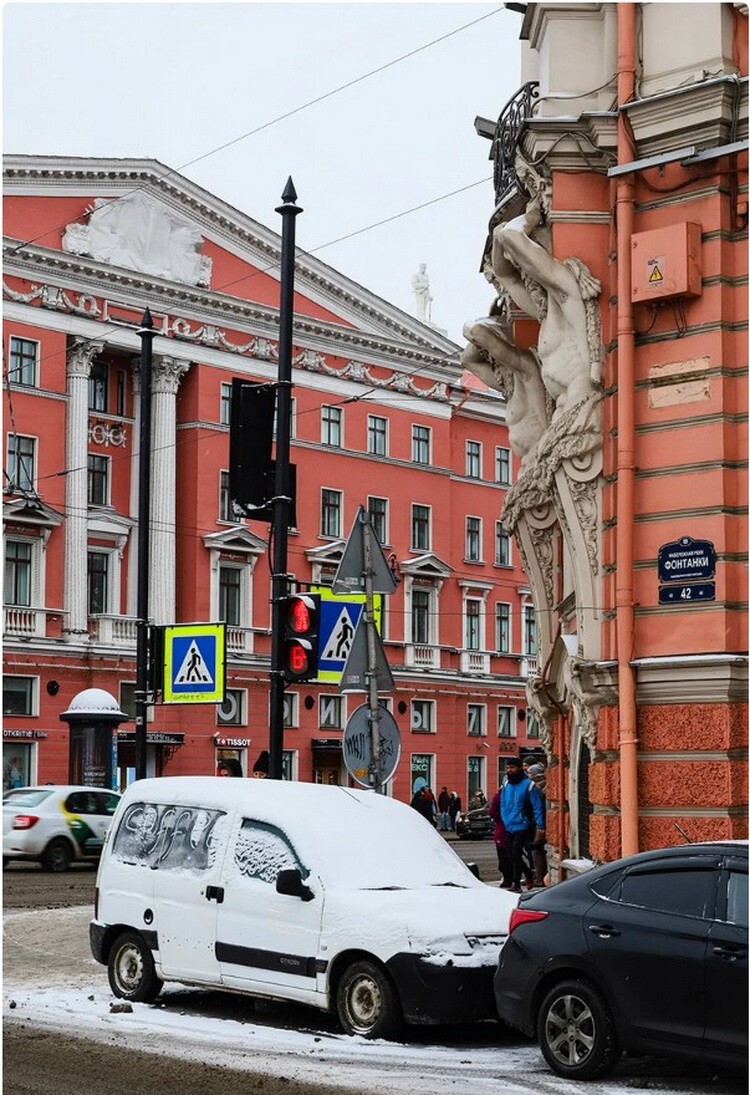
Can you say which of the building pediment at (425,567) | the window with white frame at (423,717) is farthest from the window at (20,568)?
the window with white frame at (423,717)

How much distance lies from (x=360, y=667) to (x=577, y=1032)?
4536 millimetres

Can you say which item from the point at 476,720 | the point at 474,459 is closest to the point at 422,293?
the point at 474,459

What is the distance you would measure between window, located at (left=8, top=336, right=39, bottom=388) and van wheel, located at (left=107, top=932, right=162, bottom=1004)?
39834 millimetres

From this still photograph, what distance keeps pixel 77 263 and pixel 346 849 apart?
4226cm

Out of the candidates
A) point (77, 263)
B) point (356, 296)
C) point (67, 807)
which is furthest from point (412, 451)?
point (67, 807)

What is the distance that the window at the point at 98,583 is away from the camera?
54.9 metres

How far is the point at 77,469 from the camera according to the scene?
54.2 m

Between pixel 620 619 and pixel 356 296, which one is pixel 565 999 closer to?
pixel 620 619

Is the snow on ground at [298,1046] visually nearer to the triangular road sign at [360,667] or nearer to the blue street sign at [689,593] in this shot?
the triangular road sign at [360,667]

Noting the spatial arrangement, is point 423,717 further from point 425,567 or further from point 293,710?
point 293,710

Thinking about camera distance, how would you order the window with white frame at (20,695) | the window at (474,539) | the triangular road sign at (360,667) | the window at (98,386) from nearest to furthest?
the triangular road sign at (360,667)
the window with white frame at (20,695)
the window at (98,386)
the window at (474,539)

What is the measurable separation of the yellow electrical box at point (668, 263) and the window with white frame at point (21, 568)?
38.2m

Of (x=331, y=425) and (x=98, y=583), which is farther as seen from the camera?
(x=331, y=425)

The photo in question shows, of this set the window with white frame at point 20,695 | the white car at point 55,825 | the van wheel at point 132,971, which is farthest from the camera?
the window with white frame at point 20,695
